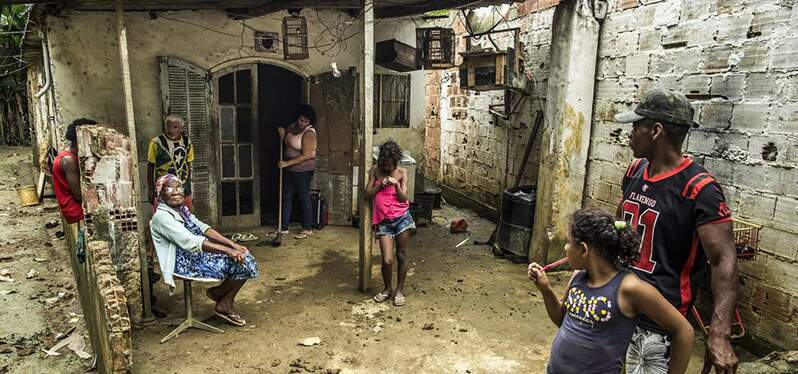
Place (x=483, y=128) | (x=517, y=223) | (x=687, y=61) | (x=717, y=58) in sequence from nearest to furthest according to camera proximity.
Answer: (x=717, y=58), (x=687, y=61), (x=517, y=223), (x=483, y=128)

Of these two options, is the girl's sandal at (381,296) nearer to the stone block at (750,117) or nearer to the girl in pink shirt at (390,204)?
the girl in pink shirt at (390,204)

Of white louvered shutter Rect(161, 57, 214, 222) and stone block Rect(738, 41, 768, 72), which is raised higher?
stone block Rect(738, 41, 768, 72)

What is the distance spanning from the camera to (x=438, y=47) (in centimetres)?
728

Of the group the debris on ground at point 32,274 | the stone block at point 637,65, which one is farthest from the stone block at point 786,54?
the debris on ground at point 32,274

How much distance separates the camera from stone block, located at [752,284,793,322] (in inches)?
157

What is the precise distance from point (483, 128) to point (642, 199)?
6.66 metres

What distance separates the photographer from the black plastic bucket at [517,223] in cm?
655

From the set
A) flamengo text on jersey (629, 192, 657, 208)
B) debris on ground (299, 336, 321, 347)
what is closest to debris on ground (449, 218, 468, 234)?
debris on ground (299, 336, 321, 347)

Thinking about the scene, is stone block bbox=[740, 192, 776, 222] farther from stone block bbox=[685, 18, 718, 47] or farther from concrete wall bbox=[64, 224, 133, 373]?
concrete wall bbox=[64, 224, 133, 373]

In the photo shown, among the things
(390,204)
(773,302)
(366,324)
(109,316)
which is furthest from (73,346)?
(773,302)

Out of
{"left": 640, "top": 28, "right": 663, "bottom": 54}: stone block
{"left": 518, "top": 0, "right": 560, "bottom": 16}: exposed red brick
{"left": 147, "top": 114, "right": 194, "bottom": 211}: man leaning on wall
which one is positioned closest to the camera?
{"left": 640, "top": 28, "right": 663, "bottom": 54}: stone block

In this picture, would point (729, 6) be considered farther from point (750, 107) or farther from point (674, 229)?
point (674, 229)

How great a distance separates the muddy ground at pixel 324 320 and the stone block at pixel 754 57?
241 cm

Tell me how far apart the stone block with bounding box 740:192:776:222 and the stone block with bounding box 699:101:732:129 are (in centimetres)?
63
